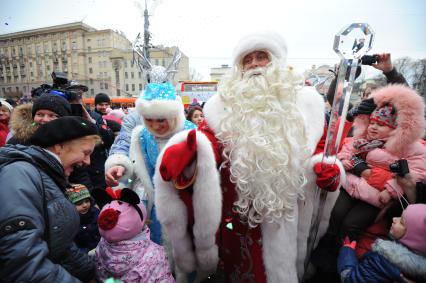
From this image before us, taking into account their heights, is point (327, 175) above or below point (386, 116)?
below

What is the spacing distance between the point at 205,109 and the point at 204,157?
1.60ft

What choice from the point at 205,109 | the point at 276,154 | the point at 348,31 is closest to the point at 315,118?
the point at 276,154

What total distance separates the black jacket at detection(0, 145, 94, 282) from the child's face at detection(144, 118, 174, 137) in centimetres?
106

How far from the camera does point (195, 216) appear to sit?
141cm

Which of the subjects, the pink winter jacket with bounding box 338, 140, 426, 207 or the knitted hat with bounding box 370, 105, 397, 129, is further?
the knitted hat with bounding box 370, 105, 397, 129

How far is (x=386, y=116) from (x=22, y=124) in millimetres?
3248

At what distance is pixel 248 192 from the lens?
142cm

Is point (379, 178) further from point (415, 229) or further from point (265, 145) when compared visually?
point (265, 145)

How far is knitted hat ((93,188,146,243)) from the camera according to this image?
147 cm

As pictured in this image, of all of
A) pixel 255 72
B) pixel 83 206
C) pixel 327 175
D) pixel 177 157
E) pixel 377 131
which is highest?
pixel 255 72

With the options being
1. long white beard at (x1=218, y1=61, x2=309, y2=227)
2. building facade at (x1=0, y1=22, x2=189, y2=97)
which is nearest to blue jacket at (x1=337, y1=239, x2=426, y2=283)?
long white beard at (x1=218, y1=61, x2=309, y2=227)

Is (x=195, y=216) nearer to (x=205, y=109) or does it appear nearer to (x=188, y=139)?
(x=188, y=139)

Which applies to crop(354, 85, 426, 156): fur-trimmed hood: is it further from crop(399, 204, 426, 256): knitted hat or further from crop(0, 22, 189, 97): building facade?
crop(0, 22, 189, 97): building facade

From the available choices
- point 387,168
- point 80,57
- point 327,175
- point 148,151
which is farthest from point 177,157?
point 80,57
